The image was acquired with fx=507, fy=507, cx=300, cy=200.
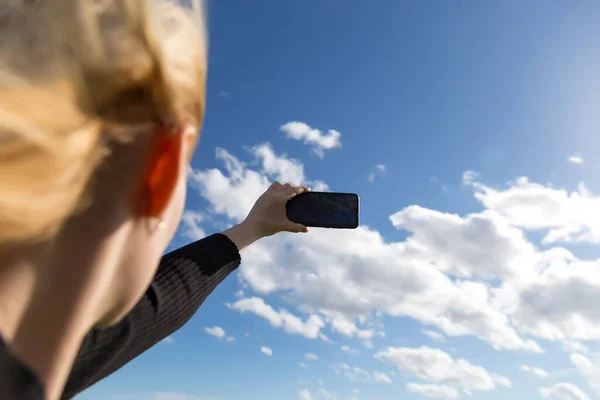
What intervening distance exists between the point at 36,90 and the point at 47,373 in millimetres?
1196

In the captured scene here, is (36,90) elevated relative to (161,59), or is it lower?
lower

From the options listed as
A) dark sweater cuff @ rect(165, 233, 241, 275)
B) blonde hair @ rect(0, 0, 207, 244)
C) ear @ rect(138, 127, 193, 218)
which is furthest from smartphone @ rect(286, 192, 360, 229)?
blonde hair @ rect(0, 0, 207, 244)

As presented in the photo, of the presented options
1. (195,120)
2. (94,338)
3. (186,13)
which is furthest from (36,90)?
(94,338)

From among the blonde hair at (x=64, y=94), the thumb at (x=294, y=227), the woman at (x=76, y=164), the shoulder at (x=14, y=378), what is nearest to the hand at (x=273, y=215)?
the thumb at (x=294, y=227)

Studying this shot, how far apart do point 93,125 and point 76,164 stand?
185 mm

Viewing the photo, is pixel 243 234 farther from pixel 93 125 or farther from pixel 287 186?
pixel 93 125

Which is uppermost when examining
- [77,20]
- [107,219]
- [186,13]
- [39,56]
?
[186,13]

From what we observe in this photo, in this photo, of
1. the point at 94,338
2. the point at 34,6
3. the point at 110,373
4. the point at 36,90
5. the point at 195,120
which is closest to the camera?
the point at 36,90

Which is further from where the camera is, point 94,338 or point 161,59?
point 94,338

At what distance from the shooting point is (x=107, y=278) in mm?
2270

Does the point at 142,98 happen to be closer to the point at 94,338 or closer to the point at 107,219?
the point at 107,219

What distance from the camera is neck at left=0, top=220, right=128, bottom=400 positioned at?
2.14 m

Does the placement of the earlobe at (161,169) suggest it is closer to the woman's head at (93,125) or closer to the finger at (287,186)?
the woman's head at (93,125)

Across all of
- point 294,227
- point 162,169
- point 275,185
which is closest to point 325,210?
point 294,227
